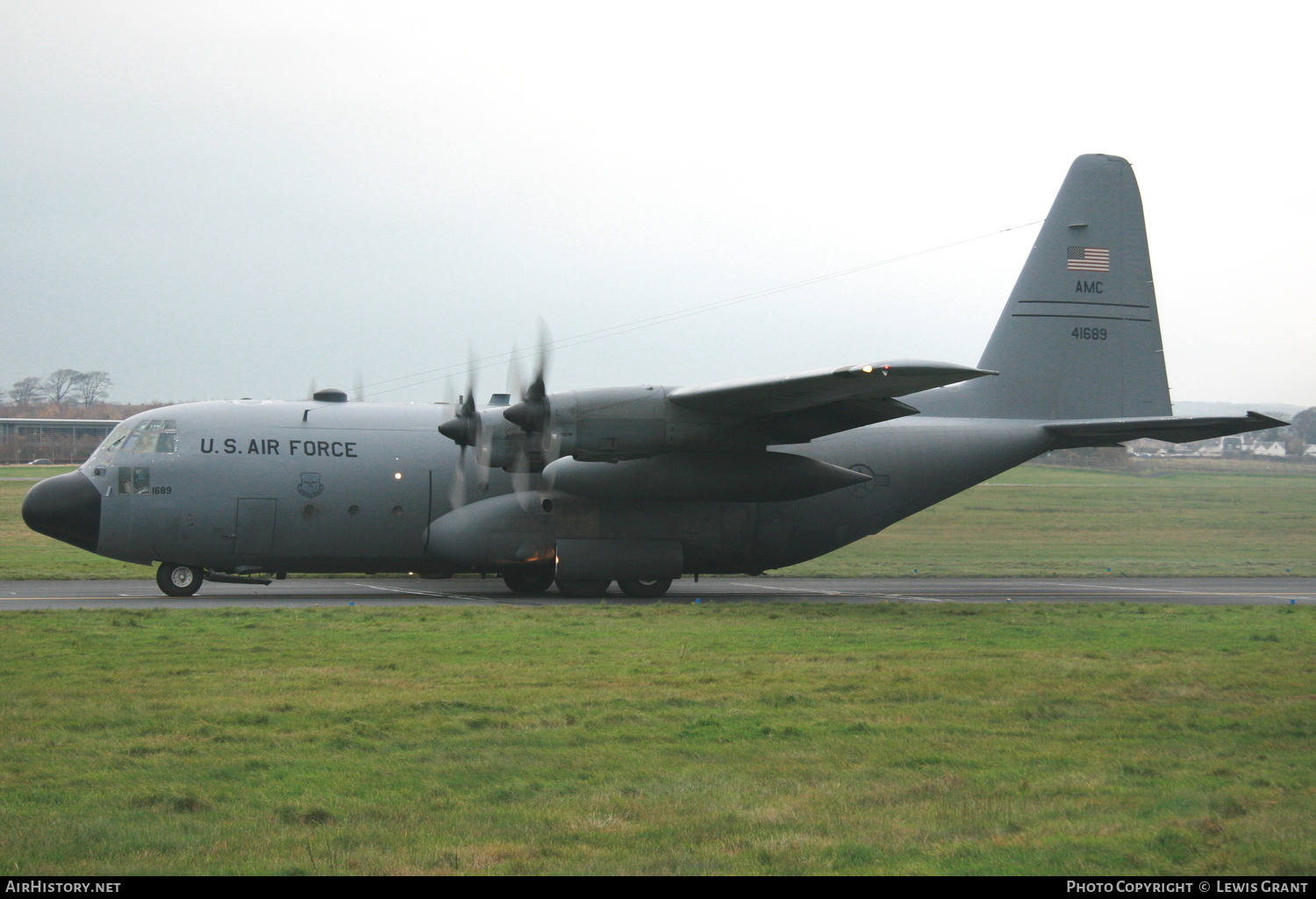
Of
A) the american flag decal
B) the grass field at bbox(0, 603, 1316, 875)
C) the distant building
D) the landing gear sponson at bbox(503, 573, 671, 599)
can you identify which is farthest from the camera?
the distant building

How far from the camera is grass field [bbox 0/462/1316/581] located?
100ft

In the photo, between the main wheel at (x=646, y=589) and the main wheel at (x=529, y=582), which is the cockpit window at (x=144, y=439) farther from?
the main wheel at (x=646, y=589)

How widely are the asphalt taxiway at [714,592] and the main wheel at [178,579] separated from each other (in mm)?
284

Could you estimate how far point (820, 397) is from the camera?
60.5ft

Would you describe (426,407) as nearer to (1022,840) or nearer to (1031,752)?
(1031,752)

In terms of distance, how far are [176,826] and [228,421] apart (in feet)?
50.0

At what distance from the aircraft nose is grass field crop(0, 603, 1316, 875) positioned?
4.67 meters

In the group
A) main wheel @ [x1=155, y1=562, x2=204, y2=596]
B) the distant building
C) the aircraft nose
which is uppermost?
the distant building

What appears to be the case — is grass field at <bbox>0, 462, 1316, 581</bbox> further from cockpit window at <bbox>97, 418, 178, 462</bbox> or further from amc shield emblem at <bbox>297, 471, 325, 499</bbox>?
amc shield emblem at <bbox>297, 471, 325, 499</bbox>

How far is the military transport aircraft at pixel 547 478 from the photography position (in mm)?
18938

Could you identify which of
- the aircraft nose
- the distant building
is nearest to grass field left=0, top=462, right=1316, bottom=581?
the distant building

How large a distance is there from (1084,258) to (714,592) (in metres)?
10.7

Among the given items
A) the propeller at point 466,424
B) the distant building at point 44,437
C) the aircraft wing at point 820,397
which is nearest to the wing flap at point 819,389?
the aircraft wing at point 820,397

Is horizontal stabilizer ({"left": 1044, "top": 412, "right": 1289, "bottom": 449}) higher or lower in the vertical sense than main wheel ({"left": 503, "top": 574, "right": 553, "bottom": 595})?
higher
